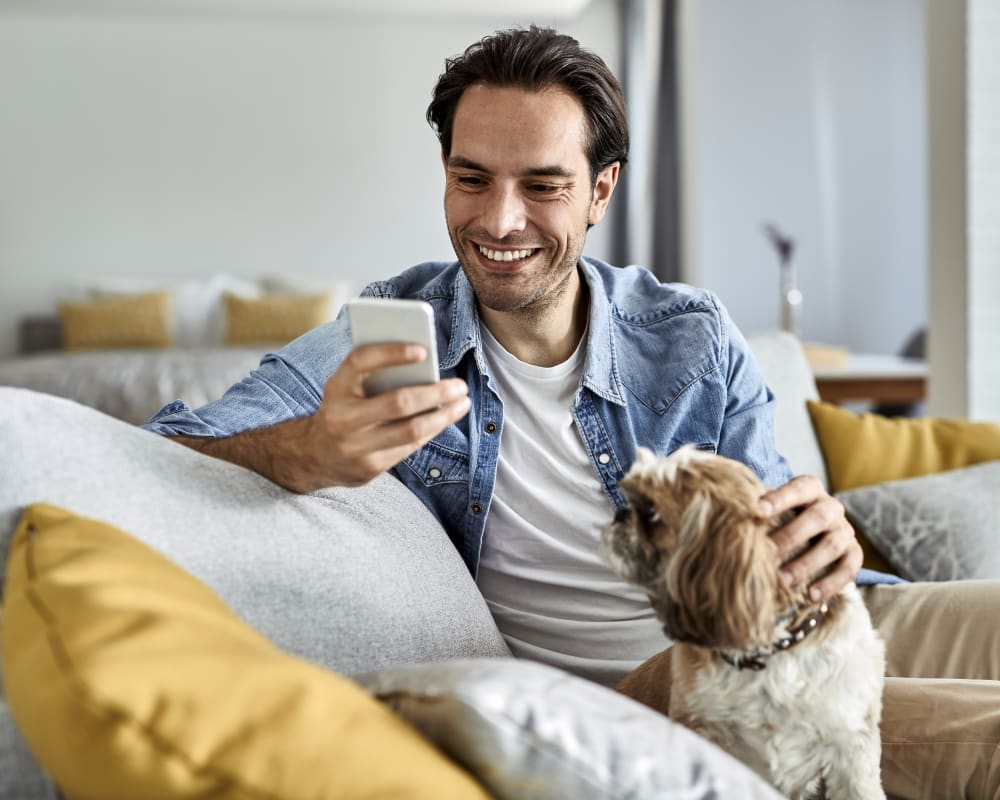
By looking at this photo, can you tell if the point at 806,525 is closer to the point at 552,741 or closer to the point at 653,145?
the point at 552,741

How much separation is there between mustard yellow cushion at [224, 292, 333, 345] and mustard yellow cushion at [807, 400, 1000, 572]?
181 inches

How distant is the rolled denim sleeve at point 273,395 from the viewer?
4.47 ft

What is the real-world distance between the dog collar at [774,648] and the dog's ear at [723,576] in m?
0.06

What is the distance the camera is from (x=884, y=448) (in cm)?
226

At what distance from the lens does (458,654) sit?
1246 mm

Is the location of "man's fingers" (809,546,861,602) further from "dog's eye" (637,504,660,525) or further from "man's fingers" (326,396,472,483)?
"man's fingers" (326,396,472,483)

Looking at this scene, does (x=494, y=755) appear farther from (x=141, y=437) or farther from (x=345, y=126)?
(x=345, y=126)

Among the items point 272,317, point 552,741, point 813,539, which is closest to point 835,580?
point 813,539

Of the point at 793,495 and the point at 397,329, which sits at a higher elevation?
the point at 397,329

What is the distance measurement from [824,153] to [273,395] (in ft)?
18.5

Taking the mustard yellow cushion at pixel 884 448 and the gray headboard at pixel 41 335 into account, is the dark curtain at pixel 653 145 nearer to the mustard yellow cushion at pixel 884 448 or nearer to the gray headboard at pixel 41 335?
the mustard yellow cushion at pixel 884 448

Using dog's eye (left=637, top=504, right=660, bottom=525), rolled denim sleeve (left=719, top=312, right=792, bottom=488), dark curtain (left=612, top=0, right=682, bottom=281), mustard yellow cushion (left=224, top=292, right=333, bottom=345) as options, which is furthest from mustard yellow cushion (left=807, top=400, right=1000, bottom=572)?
mustard yellow cushion (left=224, top=292, right=333, bottom=345)

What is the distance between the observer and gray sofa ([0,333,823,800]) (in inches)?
28.0

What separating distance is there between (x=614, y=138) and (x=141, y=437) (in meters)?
0.99
